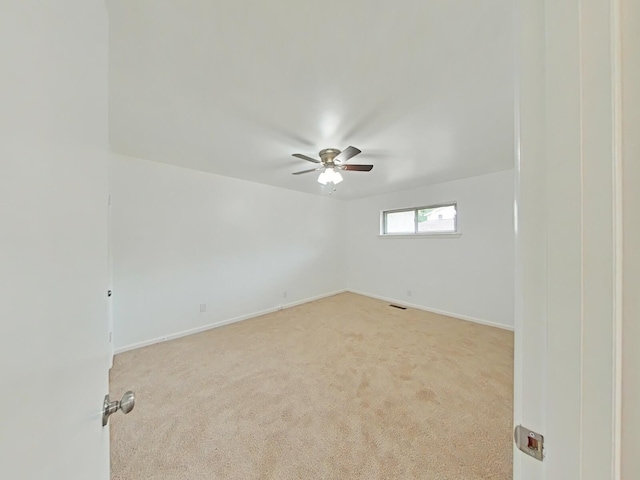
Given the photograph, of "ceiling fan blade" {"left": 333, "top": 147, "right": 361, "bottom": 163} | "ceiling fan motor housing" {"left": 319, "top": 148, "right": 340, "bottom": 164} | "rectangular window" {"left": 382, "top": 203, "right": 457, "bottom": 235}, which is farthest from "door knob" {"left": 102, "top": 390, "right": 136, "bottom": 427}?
"rectangular window" {"left": 382, "top": 203, "right": 457, "bottom": 235}

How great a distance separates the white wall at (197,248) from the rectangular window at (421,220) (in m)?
1.58

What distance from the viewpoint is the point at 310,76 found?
1303mm

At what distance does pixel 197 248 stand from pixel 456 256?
3.92 metres

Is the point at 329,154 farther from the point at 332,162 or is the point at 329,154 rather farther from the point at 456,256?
the point at 456,256

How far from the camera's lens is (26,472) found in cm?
29

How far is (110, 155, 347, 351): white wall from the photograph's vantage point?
2.55 m

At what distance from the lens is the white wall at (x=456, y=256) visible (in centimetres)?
314

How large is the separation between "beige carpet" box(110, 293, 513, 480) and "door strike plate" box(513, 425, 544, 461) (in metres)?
1.17

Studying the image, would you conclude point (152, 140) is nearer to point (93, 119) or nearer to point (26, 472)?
point (93, 119)

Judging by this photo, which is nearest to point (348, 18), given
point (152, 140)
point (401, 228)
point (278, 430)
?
point (152, 140)

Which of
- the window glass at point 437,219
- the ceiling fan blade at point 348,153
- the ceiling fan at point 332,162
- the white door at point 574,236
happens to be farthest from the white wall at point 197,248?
the white door at point 574,236

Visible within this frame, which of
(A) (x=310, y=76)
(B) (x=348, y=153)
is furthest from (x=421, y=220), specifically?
(A) (x=310, y=76)

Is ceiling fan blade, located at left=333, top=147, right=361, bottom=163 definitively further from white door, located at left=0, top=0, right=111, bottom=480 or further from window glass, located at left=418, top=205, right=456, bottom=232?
window glass, located at left=418, top=205, right=456, bottom=232

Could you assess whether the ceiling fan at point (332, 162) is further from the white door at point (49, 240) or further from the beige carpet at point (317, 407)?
the beige carpet at point (317, 407)
